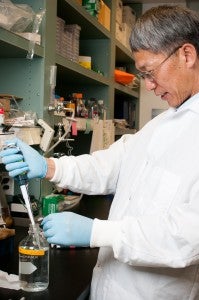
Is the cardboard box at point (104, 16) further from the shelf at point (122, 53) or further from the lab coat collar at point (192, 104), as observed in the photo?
the lab coat collar at point (192, 104)

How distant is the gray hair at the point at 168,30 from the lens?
42.4 inches

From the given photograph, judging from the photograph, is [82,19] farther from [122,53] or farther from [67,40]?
[122,53]

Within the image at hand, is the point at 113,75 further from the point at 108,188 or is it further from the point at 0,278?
the point at 0,278

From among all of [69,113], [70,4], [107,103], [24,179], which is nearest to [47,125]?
[69,113]

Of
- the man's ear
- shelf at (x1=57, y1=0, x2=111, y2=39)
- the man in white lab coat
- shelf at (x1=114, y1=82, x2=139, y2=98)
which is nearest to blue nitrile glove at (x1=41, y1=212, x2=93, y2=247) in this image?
the man in white lab coat

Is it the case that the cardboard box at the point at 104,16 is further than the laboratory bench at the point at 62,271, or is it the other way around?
the cardboard box at the point at 104,16

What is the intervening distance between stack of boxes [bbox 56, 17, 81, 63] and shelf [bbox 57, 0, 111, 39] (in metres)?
0.05

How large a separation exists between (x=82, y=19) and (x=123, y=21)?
1191 millimetres

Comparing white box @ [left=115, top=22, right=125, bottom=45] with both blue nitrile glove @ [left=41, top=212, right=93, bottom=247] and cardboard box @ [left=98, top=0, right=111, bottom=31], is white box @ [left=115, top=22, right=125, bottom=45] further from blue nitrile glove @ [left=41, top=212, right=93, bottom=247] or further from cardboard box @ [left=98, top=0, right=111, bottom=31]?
blue nitrile glove @ [left=41, top=212, right=93, bottom=247]

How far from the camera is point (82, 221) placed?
1.03m

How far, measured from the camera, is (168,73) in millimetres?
1117

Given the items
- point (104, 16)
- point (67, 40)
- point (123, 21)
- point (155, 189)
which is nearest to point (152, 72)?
point (155, 189)

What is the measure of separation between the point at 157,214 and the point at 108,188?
388 mm

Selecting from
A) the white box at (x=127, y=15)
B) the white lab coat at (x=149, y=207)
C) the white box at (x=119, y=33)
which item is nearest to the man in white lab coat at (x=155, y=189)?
the white lab coat at (x=149, y=207)
